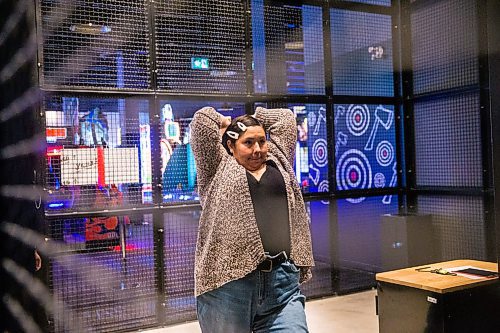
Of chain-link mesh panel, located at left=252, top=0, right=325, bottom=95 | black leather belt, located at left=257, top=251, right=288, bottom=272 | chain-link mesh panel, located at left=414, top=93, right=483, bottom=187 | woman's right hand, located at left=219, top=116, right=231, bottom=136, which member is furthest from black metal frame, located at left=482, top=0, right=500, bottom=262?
chain-link mesh panel, located at left=414, top=93, right=483, bottom=187

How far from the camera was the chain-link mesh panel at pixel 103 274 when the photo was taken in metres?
3.99

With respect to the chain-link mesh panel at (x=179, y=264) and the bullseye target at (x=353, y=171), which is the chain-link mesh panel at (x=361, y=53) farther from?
the chain-link mesh panel at (x=179, y=264)

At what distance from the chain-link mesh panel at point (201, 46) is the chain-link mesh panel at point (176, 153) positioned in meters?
0.19

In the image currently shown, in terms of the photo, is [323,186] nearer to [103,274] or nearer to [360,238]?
[360,238]

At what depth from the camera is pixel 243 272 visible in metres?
2.09

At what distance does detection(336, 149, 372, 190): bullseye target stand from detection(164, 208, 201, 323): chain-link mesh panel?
1.59m

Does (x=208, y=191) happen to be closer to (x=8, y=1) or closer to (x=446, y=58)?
(x=8, y=1)

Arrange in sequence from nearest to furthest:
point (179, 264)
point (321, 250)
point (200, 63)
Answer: point (179, 264), point (200, 63), point (321, 250)

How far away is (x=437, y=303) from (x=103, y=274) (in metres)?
2.59

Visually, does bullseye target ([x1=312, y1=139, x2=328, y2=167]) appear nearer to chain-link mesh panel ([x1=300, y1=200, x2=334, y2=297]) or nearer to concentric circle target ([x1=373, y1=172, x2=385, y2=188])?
chain-link mesh panel ([x1=300, y1=200, x2=334, y2=297])

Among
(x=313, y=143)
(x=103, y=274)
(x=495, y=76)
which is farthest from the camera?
(x=313, y=143)

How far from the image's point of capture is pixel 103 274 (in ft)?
13.8

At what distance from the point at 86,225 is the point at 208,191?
2.17m

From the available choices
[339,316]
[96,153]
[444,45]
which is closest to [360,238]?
Result: [339,316]
